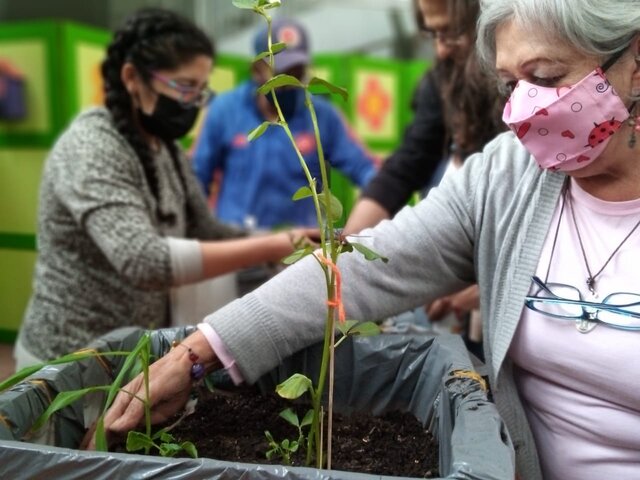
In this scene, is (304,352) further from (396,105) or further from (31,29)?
(396,105)

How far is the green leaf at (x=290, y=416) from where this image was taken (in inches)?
33.9

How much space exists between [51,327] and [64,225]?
22 cm

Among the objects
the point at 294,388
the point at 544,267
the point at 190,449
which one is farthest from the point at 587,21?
the point at 190,449

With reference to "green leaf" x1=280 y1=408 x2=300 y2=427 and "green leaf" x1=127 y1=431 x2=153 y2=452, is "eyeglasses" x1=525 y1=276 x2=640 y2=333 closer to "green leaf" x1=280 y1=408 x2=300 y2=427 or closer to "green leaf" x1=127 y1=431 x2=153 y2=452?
"green leaf" x1=280 y1=408 x2=300 y2=427

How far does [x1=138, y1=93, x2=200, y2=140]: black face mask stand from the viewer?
1640mm

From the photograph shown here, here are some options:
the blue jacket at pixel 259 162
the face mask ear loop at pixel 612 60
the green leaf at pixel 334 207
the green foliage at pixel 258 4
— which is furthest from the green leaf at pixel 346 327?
the blue jacket at pixel 259 162

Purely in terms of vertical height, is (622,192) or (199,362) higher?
(622,192)

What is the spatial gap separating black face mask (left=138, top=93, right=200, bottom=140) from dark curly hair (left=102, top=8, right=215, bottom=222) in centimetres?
5

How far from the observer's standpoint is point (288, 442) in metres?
0.84

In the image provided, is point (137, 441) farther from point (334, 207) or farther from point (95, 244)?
point (95, 244)

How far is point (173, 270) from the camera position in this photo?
1450 millimetres

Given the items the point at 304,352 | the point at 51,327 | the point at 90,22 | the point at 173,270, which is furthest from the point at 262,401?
the point at 90,22

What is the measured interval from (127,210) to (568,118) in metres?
0.88

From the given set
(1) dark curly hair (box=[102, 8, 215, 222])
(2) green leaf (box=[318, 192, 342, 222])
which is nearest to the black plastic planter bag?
(2) green leaf (box=[318, 192, 342, 222])
